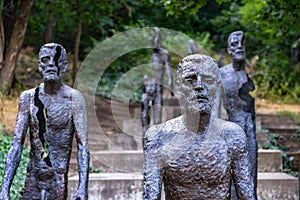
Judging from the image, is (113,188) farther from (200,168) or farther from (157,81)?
(200,168)

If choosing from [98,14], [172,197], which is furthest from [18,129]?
[98,14]

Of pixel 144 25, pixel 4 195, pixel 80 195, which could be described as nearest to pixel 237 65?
pixel 80 195

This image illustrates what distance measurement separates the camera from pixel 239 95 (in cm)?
593

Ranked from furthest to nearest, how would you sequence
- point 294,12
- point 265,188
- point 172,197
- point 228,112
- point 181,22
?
1. point 181,22
2. point 294,12
3. point 265,188
4. point 228,112
5. point 172,197

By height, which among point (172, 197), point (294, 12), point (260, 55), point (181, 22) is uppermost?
point (181, 22)

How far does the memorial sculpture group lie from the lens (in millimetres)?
2854

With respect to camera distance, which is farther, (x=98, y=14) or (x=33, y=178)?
(x=98, y=14)

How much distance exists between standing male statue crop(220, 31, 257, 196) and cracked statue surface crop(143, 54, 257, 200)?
9.47 feet

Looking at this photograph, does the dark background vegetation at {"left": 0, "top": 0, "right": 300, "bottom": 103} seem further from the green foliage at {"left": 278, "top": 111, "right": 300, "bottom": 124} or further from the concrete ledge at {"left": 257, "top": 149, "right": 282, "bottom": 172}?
the concrete ledge at {"left": 257, "top": 149, "right": 282, "bottom": 172}

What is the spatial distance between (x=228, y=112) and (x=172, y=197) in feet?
10.4

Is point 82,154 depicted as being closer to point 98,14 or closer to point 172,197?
point 172,197

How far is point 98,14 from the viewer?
1709cm

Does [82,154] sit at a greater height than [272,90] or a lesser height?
lesser

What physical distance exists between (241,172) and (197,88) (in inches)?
19.6
